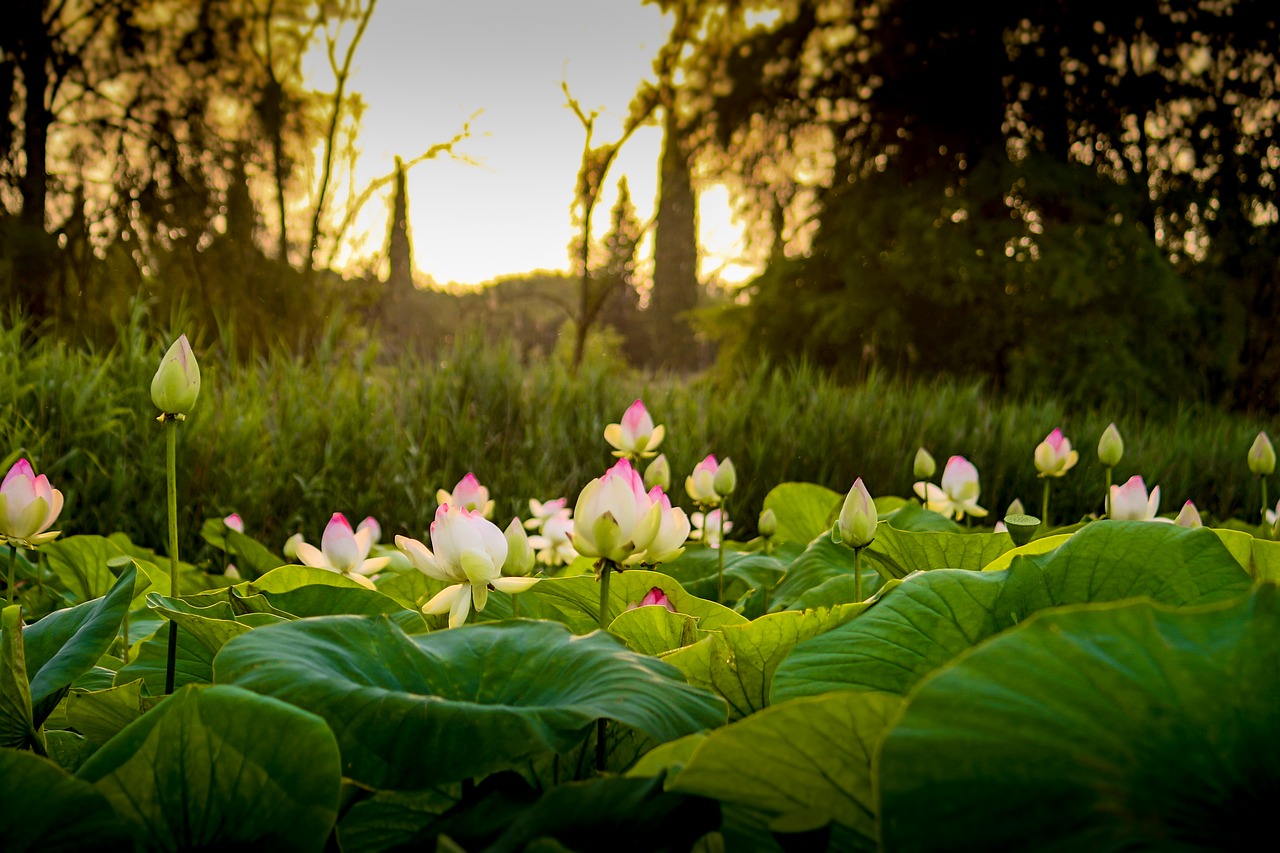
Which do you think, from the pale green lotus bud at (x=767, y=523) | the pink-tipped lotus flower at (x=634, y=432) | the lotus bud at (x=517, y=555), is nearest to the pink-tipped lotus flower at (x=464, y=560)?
the lotus bud at (x=517, y=555)

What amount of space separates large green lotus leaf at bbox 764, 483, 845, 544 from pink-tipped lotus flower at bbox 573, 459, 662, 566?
4.05 ft

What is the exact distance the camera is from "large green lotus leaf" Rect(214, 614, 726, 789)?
497 mm

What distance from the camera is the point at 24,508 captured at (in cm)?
98

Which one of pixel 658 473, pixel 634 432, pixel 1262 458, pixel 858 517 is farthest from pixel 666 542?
pixel 1262 458

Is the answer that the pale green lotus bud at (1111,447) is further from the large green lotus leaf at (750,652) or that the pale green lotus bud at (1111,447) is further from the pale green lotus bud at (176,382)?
the pale green lotus bud at (176,382)

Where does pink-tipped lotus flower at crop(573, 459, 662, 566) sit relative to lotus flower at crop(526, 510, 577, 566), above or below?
above

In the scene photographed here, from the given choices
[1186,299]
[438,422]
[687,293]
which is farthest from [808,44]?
[687,293]

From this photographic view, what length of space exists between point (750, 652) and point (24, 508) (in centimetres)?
85

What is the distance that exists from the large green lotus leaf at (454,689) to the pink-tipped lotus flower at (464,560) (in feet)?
0.50

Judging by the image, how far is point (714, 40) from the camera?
12031mm

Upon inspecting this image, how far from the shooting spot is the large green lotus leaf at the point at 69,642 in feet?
2.09

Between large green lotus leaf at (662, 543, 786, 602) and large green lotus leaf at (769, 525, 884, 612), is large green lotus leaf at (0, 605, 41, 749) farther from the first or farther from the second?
large green lotus leaf at (662, 543, 786, 602)

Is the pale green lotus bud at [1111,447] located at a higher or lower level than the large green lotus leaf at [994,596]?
higher

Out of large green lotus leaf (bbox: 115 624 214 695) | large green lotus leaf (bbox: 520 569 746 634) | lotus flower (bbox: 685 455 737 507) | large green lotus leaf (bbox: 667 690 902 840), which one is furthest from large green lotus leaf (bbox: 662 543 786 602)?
large green lotus leaf (bbox: 667 690 902 840)
